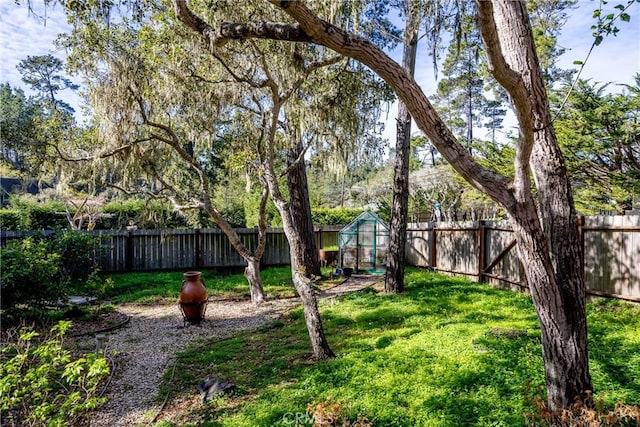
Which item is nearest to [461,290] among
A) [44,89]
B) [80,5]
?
[80,5]

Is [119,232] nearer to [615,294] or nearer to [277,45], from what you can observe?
[277,45]

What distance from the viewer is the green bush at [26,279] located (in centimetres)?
515

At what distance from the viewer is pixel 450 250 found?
8914 mm

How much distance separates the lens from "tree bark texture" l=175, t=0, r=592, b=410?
7.67 ft

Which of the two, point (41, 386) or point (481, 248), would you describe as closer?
point (41, 386)

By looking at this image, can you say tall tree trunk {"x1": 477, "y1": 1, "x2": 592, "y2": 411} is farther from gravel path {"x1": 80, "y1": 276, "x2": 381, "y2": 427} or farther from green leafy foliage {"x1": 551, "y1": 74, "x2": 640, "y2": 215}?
green leafy foliage {"x1": 551, "y1": 74, "x2": 640, "y2": 215}

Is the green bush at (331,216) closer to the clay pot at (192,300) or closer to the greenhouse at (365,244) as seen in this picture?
the greenhouse at (365,244)

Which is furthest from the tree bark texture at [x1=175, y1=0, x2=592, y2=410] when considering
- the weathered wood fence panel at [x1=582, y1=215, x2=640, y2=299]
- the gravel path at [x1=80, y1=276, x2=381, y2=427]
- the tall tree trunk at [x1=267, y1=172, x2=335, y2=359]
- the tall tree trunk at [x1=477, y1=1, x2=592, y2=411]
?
the weathered wood fence panel at [x1=582, y1=215, x2=640, y2=299]

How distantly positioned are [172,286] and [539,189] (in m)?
8.30

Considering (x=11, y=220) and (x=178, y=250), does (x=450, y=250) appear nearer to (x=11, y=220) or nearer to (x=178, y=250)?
(x=178, y=250)

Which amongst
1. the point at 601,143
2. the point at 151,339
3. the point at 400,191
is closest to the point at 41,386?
the point at 151,339

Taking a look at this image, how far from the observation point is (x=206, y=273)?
10695 millimetres

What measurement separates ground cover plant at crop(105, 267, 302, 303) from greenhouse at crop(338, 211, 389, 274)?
68.6 inches

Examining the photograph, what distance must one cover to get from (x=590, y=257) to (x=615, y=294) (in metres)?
0.56
